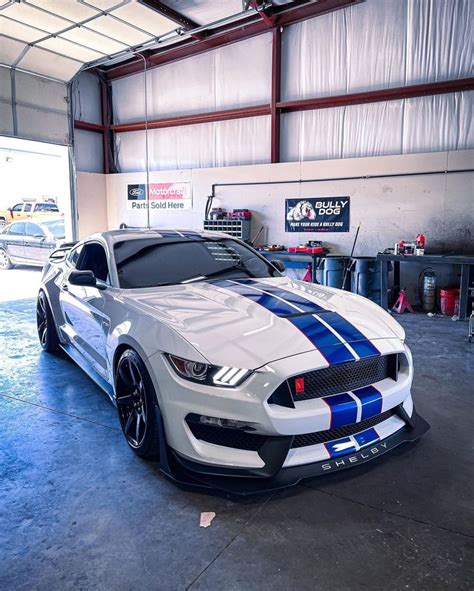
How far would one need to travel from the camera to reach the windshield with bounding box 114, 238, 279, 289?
290cm

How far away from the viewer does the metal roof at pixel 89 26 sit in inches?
243

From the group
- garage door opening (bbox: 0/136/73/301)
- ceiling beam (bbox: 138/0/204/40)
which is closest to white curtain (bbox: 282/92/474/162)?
ceiling beam (bbox: 138/0/204/40)

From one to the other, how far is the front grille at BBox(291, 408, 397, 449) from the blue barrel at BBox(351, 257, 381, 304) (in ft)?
15.5

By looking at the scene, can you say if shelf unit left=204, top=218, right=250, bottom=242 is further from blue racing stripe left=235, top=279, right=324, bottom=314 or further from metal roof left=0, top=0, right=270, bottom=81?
blue racing stripe left=235, top=279, right=324, bottom=314

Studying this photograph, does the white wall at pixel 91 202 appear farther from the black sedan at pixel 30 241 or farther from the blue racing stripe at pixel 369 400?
the blue racing stripe at pixel 369 400

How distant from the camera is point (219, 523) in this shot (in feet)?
6.11

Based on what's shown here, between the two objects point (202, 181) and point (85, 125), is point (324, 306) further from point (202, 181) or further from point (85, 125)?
point (85, 125)

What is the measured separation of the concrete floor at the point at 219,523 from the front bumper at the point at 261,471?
4.2 inches

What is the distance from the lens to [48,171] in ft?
60.1

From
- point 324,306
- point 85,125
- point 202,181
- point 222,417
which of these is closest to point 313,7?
point 202,181

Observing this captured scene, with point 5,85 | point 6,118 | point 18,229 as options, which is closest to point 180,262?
point 6,118

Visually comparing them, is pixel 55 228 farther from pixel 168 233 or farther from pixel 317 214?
pixel 168 233

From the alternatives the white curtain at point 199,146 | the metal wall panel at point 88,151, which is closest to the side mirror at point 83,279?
the white curtain at point 199,146

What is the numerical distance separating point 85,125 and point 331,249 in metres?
6.24
